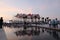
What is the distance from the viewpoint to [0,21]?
12.9 metres

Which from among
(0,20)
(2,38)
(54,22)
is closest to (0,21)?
(0,20)

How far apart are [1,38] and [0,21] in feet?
12.8

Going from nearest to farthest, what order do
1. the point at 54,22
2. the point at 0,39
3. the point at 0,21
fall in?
the point at 0,39 < the point at 0,21 < the point at 54,22

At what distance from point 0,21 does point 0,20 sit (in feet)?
0.35

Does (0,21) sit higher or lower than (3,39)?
higher

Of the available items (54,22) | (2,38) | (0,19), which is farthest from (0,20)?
(54,22)

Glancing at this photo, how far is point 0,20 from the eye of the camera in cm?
1295

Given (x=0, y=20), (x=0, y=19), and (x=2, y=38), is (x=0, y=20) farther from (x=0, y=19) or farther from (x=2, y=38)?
(x=2, y=38)

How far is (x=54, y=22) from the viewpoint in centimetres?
3169

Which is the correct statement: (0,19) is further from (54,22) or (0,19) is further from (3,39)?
(54,22)

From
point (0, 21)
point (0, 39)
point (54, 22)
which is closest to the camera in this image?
point (0, 39)

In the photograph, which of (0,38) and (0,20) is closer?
(0,38)

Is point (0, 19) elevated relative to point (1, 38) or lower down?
elevated

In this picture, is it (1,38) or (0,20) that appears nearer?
(1,38)
